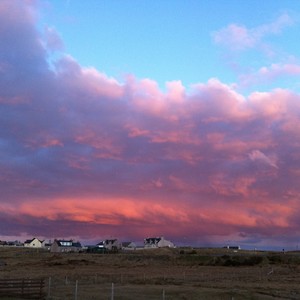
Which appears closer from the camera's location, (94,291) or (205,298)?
(205,298)

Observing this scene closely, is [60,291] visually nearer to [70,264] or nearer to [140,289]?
[140,289]

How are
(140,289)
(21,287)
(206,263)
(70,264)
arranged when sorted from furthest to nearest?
(206,263), (70,264), (140,289), (21,287)

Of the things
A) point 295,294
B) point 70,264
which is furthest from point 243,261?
point 295,294

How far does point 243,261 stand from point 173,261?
17.4 meters

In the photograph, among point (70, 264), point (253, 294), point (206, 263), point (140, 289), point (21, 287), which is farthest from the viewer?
point (206, 263)

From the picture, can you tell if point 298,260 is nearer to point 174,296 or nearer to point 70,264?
point 70,264

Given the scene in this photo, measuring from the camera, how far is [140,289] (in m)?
47.8

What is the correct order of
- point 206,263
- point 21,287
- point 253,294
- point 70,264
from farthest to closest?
point 206,263 → point 70,264 → point 253,294 → point 21,287

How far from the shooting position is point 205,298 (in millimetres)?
41875

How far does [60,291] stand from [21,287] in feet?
18.4

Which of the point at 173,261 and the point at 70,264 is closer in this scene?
the point at 70,264

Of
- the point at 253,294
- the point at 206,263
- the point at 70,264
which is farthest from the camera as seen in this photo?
the point at 206,263

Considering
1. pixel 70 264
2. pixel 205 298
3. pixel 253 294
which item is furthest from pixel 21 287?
pixel 70 264

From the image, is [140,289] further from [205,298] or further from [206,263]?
[206,263]
